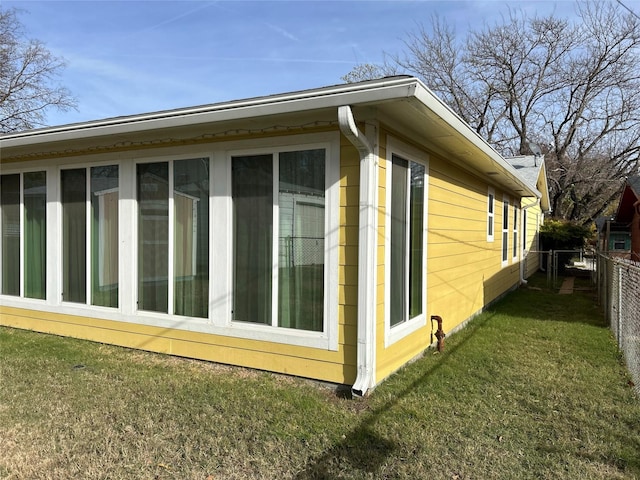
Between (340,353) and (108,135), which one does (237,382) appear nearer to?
(340,353)

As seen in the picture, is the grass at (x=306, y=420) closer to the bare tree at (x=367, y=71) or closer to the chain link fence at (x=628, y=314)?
the chain link fence at (x=628, y=314)

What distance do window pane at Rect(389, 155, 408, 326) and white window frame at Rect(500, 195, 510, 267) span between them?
619 cm

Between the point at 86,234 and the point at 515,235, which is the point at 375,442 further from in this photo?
the point at 515,235

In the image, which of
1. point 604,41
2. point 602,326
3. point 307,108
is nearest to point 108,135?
point 307,108

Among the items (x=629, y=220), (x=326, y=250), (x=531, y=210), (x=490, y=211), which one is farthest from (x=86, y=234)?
(x=629, y=220)

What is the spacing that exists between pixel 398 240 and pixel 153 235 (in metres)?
2.70

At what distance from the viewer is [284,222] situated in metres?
4.23

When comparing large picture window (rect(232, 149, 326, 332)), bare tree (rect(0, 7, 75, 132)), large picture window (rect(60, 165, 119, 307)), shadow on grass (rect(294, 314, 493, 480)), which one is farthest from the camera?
bare tree (rect(0, 7, 75, 132))

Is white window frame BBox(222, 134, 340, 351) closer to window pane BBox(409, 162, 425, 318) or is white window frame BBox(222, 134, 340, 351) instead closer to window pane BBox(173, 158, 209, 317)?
window pane BBox(173, 158, 209, 317)

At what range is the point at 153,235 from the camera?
5.04 metres

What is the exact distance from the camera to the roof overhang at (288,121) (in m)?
3.42

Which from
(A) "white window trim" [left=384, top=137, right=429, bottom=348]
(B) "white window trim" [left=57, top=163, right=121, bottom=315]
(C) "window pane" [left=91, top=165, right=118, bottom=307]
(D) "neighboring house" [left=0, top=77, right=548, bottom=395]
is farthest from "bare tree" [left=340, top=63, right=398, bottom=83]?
(C) "window pane" [left=91, top=165, right=118, bottom=307]

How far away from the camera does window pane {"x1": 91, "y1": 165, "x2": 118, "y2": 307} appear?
5.30 m

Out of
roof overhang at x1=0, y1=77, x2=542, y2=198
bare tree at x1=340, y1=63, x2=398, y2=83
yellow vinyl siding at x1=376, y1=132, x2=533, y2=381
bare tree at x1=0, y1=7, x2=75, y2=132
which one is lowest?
yellow vinyl siding at x1=376, y1=132, x2=533, y2=381
